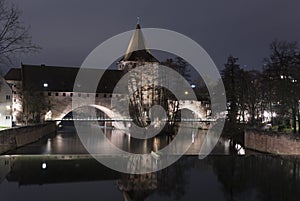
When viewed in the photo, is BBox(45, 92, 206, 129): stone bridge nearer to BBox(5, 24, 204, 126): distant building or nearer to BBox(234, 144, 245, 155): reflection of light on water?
BBox(5, 24, 204, 126): distant building

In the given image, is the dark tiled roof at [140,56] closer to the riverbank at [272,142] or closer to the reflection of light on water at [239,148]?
the reflection of light on water at [239,148]

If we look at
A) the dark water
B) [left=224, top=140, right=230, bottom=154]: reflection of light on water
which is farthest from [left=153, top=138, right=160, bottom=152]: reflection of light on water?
the dark water

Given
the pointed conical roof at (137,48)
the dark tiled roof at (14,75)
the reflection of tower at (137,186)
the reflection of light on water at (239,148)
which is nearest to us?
the reflection of tower at (137,186)

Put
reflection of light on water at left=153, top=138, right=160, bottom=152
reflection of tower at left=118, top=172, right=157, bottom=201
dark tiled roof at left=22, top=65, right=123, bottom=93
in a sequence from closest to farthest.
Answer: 1. reflection of tower at left=118, top=172, right=157, bottom=201
2. reflection of light on water at left=153, top=138, right=160, bottom=152
3. dark tiled roof at left=22, top=65, right=123, bottom=93

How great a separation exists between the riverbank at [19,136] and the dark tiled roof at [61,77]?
1592 centimetres

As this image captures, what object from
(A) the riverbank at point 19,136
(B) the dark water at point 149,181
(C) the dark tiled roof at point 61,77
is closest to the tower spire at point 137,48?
(C) the dark tiled roof at point 61,77

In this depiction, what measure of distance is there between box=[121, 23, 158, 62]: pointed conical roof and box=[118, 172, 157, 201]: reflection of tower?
41.1 meters

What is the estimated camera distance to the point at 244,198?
31.3ft

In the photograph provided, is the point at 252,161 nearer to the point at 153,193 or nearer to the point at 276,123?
the point at 153,193

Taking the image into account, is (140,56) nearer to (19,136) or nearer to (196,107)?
(196,107)

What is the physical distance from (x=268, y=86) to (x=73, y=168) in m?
17.9

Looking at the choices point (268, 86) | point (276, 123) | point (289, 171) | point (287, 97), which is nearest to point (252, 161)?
point (289, 171)

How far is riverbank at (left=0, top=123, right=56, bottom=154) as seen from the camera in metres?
20.1

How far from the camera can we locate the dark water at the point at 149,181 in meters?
9.66
